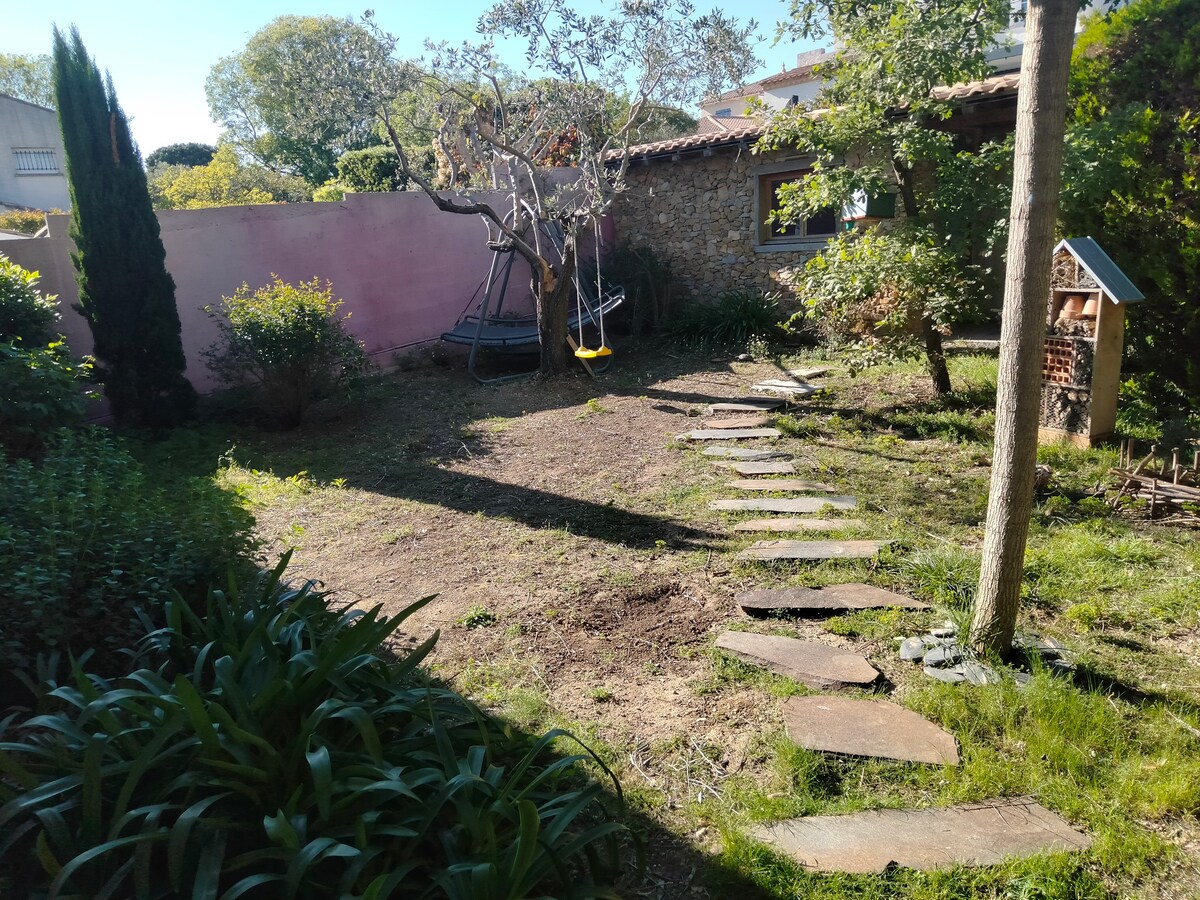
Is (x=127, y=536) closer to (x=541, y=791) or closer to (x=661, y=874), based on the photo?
(x=541, y=791)

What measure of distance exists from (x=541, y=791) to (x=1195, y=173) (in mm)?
5745

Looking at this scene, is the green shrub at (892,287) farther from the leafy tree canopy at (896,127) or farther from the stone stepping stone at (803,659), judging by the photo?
the stone stepping stone at (803,659)

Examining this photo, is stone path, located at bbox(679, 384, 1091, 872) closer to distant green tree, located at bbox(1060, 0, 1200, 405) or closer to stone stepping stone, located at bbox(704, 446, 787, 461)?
→ stone stepping stone, located at bbox(704, 446, 787, 461)

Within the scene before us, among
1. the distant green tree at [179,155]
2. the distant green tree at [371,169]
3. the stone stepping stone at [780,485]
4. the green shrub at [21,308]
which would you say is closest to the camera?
the stone stepping stone at [780,485]

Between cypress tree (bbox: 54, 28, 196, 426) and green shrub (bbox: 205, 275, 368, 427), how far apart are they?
0.49m

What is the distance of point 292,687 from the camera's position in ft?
6.70

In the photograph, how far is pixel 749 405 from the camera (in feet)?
22.9

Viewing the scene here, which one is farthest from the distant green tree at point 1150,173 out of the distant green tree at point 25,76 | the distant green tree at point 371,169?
the distant green tree at point 25,76

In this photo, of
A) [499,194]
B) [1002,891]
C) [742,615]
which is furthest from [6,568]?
[499,194]

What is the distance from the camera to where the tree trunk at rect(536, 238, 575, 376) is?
844 centimetres

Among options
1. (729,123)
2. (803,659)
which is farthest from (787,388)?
(729,123)

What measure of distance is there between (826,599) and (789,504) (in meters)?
1.27

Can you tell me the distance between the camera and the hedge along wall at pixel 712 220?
32.9 ft

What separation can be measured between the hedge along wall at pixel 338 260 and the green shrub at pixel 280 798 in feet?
20.3
